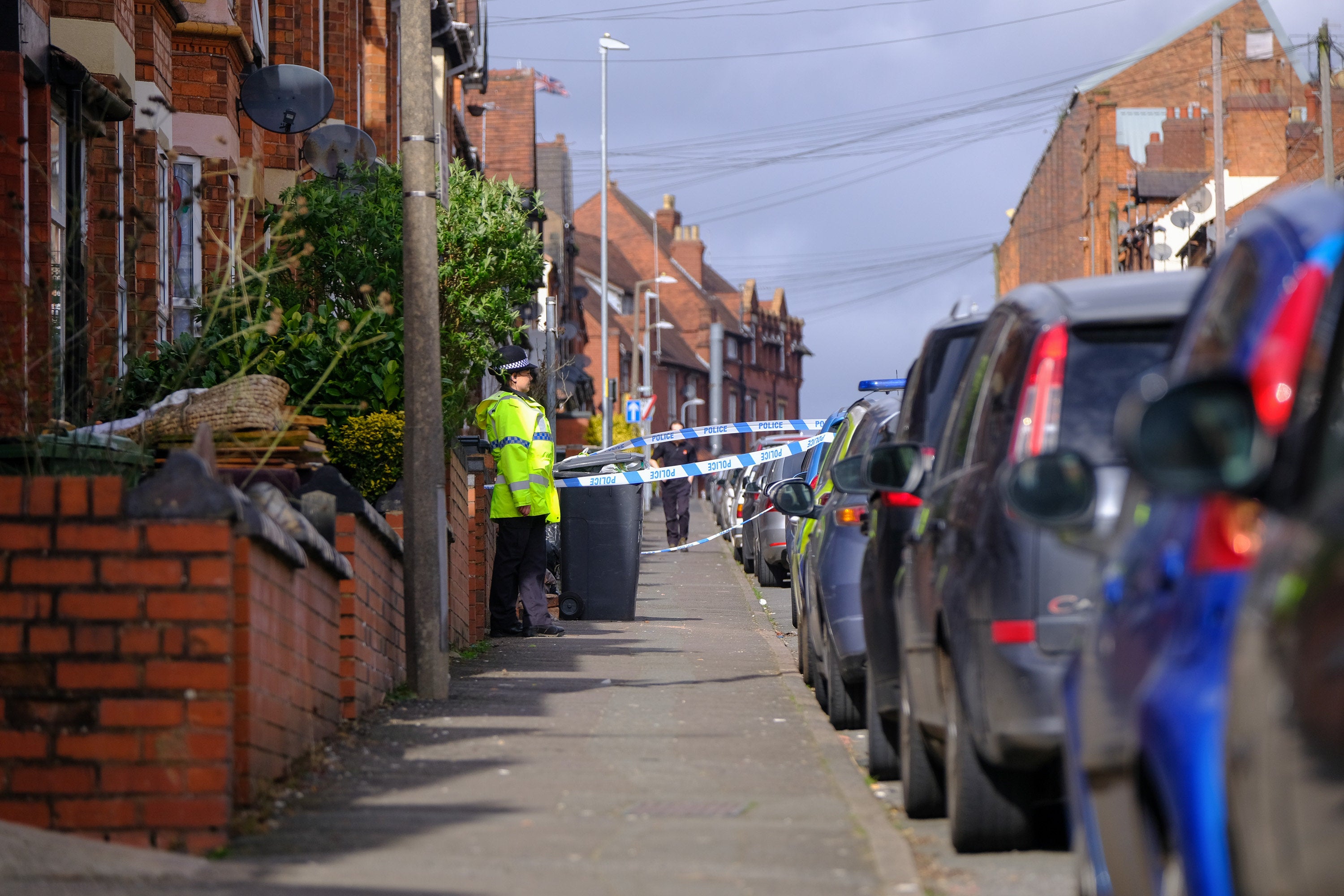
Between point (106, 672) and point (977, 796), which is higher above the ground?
point (106, 672)

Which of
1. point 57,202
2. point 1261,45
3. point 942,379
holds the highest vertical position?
point 1261,45

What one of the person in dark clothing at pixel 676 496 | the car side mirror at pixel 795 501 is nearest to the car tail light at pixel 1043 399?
the car side mirror at pixel 795 501

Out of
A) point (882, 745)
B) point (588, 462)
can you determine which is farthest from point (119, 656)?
point (588, 462)

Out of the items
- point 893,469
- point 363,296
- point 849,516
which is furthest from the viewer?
point 363,296

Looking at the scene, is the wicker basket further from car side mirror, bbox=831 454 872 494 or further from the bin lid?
the bin lid

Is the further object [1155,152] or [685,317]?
[685,317]

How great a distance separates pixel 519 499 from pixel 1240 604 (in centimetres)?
1056

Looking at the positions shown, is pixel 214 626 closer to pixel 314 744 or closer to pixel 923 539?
pixel 314 744

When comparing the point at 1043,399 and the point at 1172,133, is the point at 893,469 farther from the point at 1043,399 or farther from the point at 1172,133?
the point at 1172,133

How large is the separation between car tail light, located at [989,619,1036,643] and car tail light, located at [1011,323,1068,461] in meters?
0.49

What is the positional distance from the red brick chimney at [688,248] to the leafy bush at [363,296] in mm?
91655

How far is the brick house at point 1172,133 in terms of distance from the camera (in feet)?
187

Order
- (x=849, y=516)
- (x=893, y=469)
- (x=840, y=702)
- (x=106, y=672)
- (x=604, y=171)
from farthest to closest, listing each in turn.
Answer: (x=604, y=171)
(x=840, y=702)
(x=849, y=516)
(x=893, y=469)
(x=106, y=672)

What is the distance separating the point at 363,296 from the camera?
12781 mm
